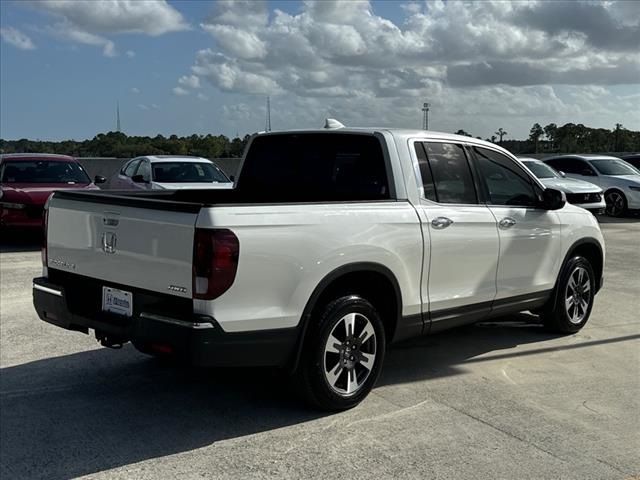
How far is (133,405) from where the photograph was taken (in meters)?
4.65

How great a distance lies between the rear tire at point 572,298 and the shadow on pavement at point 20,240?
8.96 m

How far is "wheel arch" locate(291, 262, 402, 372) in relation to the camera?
413 centimetres

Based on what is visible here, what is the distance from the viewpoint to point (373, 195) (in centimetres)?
493

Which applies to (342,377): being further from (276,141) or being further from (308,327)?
(276,141)

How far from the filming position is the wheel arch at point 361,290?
13.5 ft

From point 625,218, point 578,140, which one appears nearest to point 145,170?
point 625,218

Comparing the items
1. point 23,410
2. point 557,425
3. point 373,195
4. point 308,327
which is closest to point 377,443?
point 308,327

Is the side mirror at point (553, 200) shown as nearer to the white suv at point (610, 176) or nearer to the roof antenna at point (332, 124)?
the roof antenna at point (332, 124)

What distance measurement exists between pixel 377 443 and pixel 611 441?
1.41 metres

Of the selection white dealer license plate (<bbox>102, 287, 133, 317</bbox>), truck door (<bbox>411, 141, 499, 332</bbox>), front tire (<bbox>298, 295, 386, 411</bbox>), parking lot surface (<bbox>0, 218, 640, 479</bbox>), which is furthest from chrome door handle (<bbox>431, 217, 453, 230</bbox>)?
white dealer license plate (<bbox>102, 287, 133, 317</bbox>)

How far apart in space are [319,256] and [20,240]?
Answer: 34.9 feet

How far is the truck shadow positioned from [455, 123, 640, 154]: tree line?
125 ft

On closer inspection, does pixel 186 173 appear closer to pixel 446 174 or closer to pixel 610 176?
pixel 446 174

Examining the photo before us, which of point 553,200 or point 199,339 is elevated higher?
point 553,200
